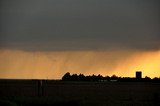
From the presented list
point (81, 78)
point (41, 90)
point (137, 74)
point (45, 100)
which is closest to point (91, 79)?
point (81, 78)

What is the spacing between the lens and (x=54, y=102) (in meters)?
37.0

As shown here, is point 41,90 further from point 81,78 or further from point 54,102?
point 81,78

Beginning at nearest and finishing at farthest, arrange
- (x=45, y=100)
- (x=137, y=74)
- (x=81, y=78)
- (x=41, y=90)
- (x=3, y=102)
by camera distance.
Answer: (x=3, y=102) < (x=45, y=100) < (x=41, y=90) < (x=137, y=74) < (x=81, y=78)

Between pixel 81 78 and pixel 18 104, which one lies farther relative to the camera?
pixel 81 78

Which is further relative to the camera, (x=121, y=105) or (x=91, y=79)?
(x=91, y=79)

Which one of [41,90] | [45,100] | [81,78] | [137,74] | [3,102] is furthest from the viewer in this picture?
[81,78]

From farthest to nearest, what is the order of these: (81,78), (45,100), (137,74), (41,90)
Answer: (81,78), (137,74), (41,90), (45,100)

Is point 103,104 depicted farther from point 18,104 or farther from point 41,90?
point 41,90

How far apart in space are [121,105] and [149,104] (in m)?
→ 1.85

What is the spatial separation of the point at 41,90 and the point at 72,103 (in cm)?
1574

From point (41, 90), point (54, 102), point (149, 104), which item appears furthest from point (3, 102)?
point (41, 90)

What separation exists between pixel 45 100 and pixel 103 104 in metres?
4.12

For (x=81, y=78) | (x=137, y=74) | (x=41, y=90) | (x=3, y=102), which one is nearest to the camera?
(x=3, y=102)

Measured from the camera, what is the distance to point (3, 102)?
35.1 metres
